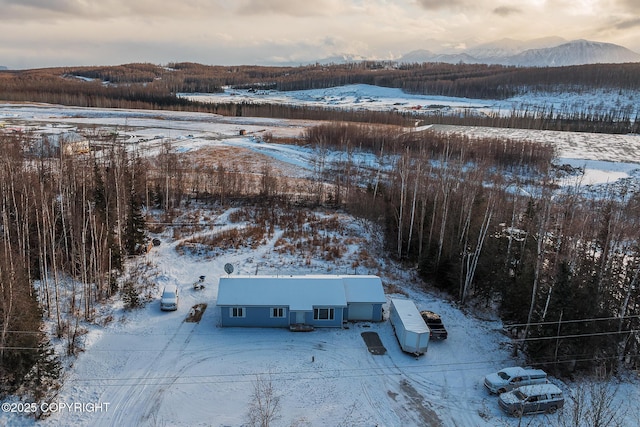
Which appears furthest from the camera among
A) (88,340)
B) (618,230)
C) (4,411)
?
(618,230)

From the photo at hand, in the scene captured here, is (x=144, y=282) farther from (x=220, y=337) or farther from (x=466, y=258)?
(x=466, y=258)

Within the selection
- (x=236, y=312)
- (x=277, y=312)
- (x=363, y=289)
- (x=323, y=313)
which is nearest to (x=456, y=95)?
(x=363, y=289)

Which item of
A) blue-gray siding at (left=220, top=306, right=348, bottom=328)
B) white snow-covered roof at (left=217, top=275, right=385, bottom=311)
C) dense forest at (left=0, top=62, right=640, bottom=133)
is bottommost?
blue-gray siding at (left=220, top=306, right=348, bottom=328)

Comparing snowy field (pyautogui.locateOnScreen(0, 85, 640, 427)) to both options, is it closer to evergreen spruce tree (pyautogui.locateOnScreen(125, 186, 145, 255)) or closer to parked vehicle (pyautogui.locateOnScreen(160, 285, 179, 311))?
parked vehicle (pyautogui.locateOnScreen(160, 285, 179, 311))

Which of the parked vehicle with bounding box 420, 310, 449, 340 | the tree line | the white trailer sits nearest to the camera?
the tree line

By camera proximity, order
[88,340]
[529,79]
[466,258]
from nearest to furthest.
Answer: [88,340] → [466,258] → [529,79]

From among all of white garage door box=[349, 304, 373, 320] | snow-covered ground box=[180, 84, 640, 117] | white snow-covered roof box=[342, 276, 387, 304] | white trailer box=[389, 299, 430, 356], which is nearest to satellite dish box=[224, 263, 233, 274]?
white snow-covered roof box=[342, 276, 387, 304]

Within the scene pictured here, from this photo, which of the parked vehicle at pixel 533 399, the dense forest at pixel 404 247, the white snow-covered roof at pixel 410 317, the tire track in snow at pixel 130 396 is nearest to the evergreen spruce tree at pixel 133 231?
the dense forest at pixel 404 247

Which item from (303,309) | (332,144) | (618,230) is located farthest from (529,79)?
(303,309)
